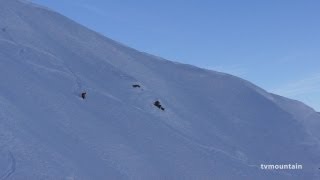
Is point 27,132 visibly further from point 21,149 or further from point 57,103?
point 57,103

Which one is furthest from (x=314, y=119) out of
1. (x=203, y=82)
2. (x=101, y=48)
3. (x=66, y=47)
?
(x=66, y=47)

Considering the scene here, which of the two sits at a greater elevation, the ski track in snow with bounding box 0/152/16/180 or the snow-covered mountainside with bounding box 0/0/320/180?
the snow-covered mountainside with bounding box 0/0/320/180

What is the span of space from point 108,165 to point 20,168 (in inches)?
141

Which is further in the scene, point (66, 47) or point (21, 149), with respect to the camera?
point (66, 47)

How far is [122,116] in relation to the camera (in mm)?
23109

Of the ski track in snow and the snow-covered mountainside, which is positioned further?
the snow-covered mountainside

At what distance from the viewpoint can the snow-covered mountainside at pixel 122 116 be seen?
1741cm

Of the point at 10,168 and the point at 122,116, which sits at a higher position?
the point at 122,116

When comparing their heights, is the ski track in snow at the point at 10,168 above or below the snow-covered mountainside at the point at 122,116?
below

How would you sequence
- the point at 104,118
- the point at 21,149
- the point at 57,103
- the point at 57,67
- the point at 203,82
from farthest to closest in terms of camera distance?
the point at 203,82 → the point at 57,67 → the point at 104,118 → the point at 57,103 → the point at 21,149

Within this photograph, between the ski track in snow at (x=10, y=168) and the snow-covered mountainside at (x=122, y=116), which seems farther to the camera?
the snow-covered mountainside at (x=122, y=116)

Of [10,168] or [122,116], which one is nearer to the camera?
[10,168]

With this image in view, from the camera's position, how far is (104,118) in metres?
22.1

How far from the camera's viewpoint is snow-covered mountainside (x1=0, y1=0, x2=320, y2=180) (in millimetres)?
17406
